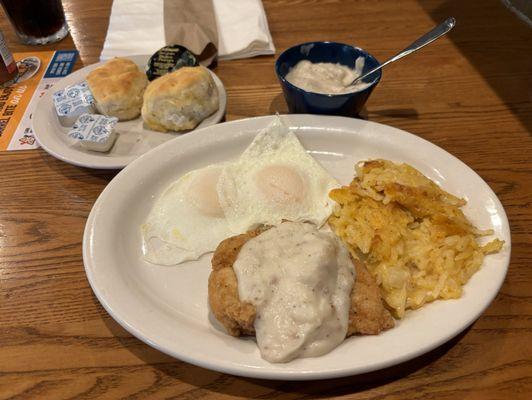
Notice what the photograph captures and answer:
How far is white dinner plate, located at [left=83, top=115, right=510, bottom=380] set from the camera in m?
1.46

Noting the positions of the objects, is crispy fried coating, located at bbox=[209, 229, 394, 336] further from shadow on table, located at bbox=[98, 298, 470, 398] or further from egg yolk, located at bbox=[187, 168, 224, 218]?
egg yolk, located at bbox=[187, 168, 224, 218]

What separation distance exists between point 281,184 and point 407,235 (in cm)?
67

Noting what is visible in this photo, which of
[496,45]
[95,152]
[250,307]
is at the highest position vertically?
[95,152]

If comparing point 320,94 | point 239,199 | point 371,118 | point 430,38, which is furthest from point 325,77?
point 239,199

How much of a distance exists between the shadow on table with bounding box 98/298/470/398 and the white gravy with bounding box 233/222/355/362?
0.16m

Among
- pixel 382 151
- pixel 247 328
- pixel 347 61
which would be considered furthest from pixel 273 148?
pixel 247 328

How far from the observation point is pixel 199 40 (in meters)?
2.99

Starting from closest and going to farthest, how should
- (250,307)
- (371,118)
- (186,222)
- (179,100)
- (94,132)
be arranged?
(250,307)
(186,222)
(94,132)
(179,100)
(371,118)

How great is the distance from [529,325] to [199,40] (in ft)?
8.53

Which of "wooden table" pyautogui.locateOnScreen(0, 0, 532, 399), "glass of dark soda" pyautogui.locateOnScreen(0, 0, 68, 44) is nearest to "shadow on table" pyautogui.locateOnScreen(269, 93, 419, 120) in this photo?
"wooden table" pyautogui.locateOnScreen(0, 0, 532, 399)

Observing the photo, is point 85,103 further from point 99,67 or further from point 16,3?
point 16,3

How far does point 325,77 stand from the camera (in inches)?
99.3

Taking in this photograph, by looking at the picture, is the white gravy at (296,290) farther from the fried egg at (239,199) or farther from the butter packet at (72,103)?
the butter packet at (72,103)

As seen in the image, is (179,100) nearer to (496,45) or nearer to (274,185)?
(274,185)
